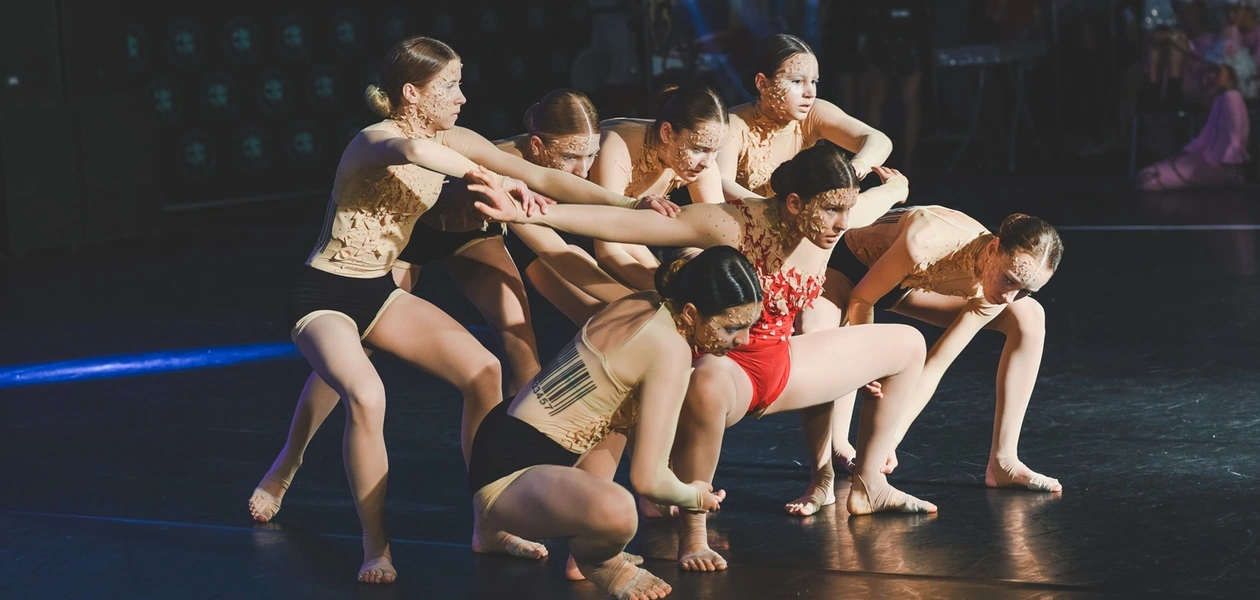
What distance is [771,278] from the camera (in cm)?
340

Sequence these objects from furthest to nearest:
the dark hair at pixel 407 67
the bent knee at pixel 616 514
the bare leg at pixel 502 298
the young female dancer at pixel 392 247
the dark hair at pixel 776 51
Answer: the dark hair at pixel 776 51
the bare leg at pixel 502 298
the dark hair at pixel 407 67
the young female dancer at pixel 392 247
the bent knee at pixel 616 514

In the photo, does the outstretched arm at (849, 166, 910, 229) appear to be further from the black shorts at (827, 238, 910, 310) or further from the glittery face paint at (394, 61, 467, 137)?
the glittery face paint at (394, 61, 467, 137)

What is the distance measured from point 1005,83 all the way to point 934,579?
8.99 metres

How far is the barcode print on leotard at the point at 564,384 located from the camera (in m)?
3.03

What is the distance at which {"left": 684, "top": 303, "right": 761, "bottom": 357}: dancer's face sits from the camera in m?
2.95

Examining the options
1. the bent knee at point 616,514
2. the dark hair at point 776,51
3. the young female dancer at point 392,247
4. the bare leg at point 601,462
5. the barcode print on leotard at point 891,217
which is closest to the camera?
the bent knee at point 616,514

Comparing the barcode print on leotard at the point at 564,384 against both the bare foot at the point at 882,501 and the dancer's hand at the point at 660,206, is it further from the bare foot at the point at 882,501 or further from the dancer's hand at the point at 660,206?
the bare foot at the point at 882,501

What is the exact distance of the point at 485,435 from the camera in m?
3.08

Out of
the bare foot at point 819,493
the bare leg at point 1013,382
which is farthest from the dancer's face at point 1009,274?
the bare foot at point 819,493

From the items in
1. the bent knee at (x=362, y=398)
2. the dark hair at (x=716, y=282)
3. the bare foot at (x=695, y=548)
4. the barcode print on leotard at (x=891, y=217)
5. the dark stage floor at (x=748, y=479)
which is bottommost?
the dark stage floor at (x=748, y=479)

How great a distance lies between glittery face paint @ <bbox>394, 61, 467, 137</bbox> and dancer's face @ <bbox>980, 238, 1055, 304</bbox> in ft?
4.31

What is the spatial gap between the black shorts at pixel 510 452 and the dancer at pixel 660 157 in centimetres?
52

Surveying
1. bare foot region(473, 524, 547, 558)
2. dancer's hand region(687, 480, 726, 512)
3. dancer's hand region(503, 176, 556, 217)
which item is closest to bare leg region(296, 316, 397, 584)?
bare foot region(473, 524, 547, 558)

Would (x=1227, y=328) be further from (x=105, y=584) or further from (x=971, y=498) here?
(x=105, y=584)
